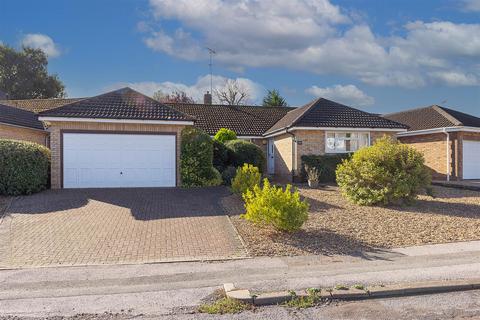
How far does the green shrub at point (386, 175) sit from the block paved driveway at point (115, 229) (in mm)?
4287

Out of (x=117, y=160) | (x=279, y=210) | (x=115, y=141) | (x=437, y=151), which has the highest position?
(x=115, y=141)

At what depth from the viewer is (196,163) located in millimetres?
16797

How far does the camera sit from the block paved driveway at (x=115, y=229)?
26.8ft

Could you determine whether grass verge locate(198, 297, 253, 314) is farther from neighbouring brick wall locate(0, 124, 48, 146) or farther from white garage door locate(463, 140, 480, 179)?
white garage door locate(463, 140, 480, 179)

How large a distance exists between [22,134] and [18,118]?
1054mm

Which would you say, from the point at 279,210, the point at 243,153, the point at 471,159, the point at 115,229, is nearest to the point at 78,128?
the point at 115,229

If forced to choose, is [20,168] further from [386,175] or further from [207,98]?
[207,98]

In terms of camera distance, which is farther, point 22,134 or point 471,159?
point 471,159

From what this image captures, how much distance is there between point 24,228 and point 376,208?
9989 millimetres

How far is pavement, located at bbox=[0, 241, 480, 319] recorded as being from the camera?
5.50 metres

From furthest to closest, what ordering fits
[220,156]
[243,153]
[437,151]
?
[437,151]
[243,153]
[220,156]

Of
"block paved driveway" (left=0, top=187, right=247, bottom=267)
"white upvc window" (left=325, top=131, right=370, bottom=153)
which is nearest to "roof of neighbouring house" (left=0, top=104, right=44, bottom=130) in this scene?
"block paved driveway" (left=0, top=187, right=247, bottom=267)

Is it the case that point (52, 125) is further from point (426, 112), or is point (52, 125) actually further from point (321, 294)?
point (426, 112)

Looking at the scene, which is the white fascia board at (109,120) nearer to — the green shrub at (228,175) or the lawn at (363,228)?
the green shrub at (228,175)
